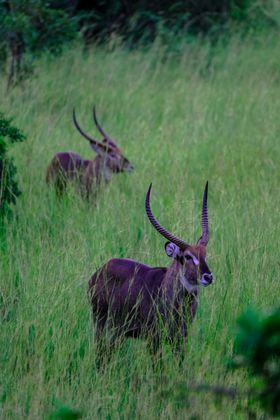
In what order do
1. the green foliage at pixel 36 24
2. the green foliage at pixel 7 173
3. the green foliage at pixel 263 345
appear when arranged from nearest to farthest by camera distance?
the green foliage at pixel 263 345 < the green foliage at pixel 7 173 < the green foliage at pixel 36 24

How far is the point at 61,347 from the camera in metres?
4.44

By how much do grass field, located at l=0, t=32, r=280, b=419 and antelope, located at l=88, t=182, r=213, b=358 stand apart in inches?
3.4

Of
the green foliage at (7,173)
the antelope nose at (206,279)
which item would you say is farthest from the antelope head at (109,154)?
the antelope nose at (206,279)

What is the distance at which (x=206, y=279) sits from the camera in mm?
4297

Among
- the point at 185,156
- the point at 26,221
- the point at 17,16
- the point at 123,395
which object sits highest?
the point at 17,16

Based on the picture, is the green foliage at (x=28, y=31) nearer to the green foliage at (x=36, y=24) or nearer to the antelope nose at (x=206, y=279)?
the green foliage at (x=36, y=24)

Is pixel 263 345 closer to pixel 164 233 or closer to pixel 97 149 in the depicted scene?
pixel 164 233

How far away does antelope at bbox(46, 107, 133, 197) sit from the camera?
25.4 ft

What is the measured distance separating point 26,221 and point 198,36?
21.9 feet

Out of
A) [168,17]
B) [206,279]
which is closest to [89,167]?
[206,279]

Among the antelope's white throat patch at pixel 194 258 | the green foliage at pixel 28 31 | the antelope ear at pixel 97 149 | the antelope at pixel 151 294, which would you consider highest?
the green foliage at pixel 28 31

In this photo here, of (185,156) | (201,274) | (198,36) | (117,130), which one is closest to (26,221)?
(185,156)

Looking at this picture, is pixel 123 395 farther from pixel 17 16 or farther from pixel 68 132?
pixel 17 16

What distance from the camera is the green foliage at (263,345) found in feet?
6.50
